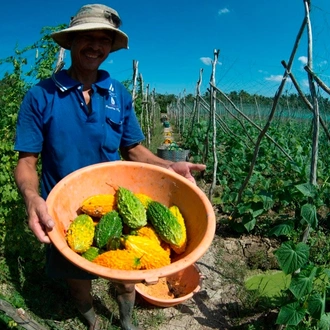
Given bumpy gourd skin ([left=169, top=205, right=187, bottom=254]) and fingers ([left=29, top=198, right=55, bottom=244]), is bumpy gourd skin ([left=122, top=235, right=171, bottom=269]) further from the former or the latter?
fingers ([left=29, top=198, right=55, bottom=244])

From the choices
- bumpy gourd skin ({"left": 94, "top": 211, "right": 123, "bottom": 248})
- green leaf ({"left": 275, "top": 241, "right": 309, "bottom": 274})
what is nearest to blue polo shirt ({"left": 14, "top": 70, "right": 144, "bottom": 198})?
bumpy gourd skin ({"left": 94, "top": 211, "right": 123, "bottom": 248})

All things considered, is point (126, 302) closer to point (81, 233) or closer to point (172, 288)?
point (172, 288)

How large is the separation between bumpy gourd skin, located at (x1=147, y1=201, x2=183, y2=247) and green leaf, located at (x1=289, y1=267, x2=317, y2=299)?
999 mm

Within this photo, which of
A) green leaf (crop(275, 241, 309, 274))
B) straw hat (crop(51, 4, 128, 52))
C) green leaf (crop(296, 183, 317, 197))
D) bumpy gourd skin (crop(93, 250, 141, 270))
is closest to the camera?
bumpy gourd skin (crop(93, 250, 141, 270))

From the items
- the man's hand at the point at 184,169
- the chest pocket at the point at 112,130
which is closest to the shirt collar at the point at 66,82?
the chest pocket at the point at 112,130

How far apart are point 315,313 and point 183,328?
1166 millimetres

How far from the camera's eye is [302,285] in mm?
2301

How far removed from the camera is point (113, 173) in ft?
6.86

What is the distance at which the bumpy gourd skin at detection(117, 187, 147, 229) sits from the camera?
1867mm

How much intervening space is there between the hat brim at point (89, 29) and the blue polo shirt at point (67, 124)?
0.64 feet

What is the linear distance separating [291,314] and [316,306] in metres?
0.17

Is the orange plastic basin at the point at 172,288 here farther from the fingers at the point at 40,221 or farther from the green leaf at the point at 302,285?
the fingers at the point at 40,221

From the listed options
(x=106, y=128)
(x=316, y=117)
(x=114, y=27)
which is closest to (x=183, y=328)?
(x=106, y=128)

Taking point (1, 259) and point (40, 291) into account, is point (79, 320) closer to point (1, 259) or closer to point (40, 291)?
point (40, 291)
